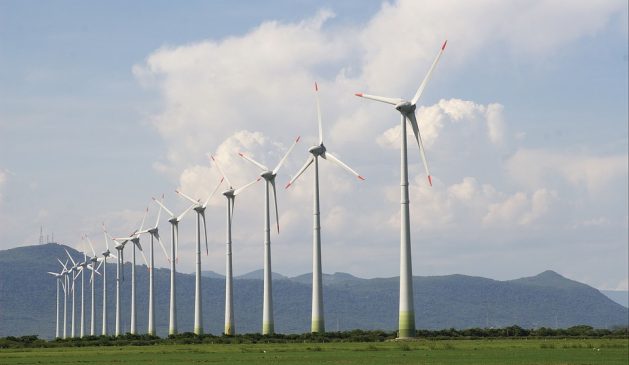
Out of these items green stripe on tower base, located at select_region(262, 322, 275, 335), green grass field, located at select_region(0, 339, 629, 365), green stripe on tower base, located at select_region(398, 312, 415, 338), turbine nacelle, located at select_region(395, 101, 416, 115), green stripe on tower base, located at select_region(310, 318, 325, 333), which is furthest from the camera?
green stripe on tower base, located at select_region(262, 322, 275, 335)

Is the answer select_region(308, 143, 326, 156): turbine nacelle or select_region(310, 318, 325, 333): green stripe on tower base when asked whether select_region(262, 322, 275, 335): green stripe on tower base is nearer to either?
select_region(310, 318, 325, 333): green stripe on tower base

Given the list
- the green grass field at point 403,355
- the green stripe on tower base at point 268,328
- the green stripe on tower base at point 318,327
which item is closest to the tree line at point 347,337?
the green stripe on tower base at point 318,327

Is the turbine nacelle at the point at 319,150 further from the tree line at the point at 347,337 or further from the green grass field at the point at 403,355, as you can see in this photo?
the green grass field at the point at 403,355

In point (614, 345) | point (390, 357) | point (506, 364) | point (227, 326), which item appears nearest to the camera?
point (506, 364)

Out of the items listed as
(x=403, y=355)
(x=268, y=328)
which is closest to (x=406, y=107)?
(x=268, y=328)

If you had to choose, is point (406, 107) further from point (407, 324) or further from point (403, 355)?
point (403, 355)

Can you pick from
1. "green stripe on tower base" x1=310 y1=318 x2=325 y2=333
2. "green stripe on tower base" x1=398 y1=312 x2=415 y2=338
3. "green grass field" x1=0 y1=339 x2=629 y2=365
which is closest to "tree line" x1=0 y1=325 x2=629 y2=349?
"green stripe on tower base" x1=310 y1=318 x2=325 y2=333

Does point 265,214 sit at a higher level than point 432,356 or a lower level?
higher

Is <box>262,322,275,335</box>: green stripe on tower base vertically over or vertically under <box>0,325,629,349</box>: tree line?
over

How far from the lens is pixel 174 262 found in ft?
598

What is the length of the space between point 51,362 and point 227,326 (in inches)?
2843

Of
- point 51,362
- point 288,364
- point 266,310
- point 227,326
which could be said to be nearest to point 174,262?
point 227,326

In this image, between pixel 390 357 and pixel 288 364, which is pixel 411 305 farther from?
pixel 288 364

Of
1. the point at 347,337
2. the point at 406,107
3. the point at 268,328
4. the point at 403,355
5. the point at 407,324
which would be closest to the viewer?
the point at 403,355
